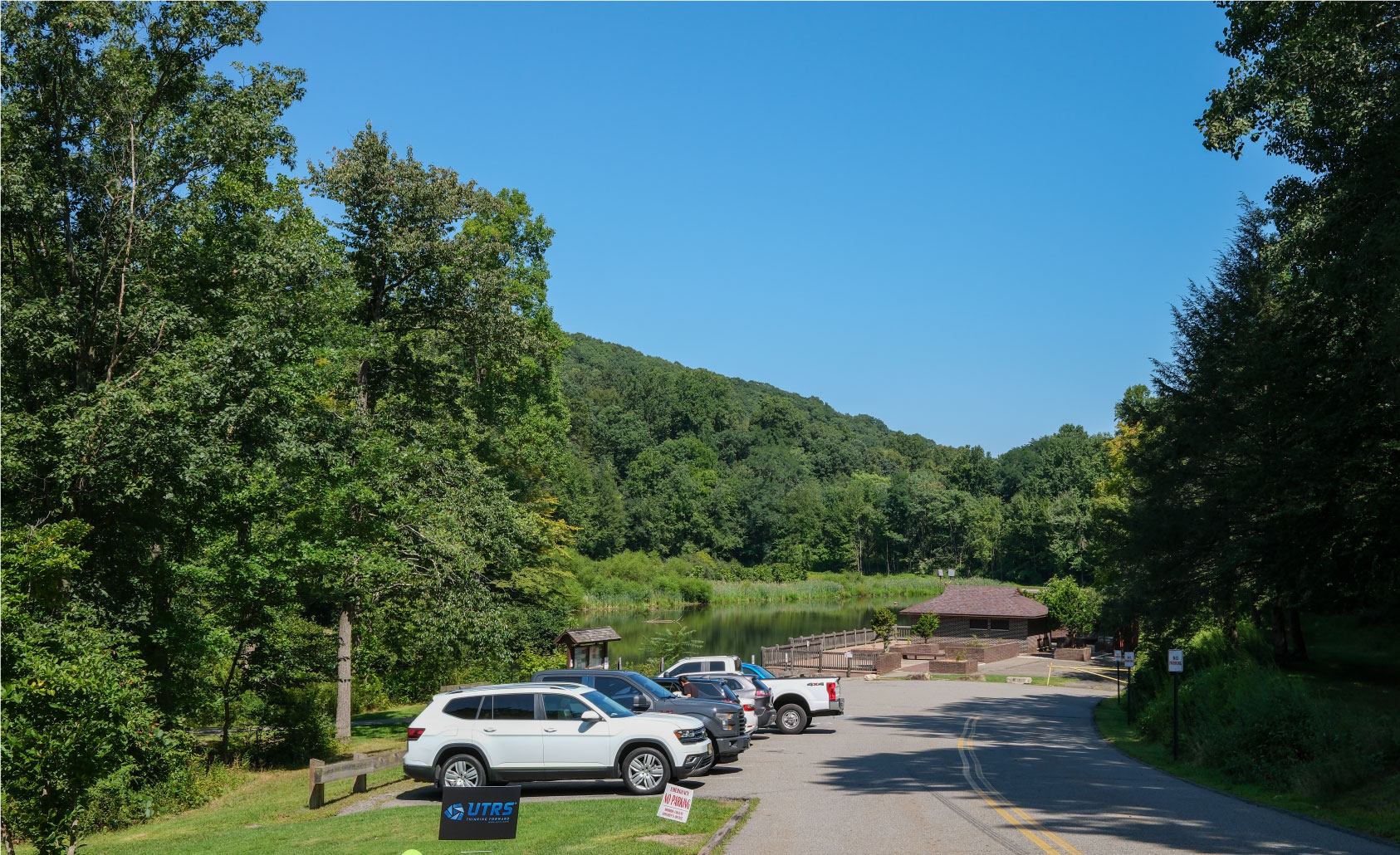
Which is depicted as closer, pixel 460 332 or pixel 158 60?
pixel 158 60

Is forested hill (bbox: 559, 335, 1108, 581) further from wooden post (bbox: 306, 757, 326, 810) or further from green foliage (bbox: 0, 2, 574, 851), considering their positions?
wooden post (bbox: 306, 757, 326, 810)

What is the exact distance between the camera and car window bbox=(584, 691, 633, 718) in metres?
15.8

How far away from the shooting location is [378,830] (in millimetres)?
13320

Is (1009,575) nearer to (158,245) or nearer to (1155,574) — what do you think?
(1155,574)

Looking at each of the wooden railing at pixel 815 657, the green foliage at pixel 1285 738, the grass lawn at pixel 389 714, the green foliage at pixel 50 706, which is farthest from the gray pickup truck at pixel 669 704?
the wooden railing at pixel 815 657

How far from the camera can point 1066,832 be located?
1207 cm

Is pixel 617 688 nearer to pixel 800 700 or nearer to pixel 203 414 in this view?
pixel 800 700

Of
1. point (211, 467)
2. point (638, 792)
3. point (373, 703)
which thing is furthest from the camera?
point (373, 703)

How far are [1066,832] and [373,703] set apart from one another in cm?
2792

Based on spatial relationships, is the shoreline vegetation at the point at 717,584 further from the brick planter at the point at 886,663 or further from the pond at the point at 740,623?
the brick planter at the point at 886,663

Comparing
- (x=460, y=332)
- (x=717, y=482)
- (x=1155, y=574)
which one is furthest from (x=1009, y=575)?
(x=460, y=332)

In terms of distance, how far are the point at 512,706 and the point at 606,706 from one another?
1505 millimetres

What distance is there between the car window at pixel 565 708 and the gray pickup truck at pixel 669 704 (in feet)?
7.52

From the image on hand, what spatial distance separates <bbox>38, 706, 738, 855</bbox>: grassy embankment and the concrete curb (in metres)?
0.10
